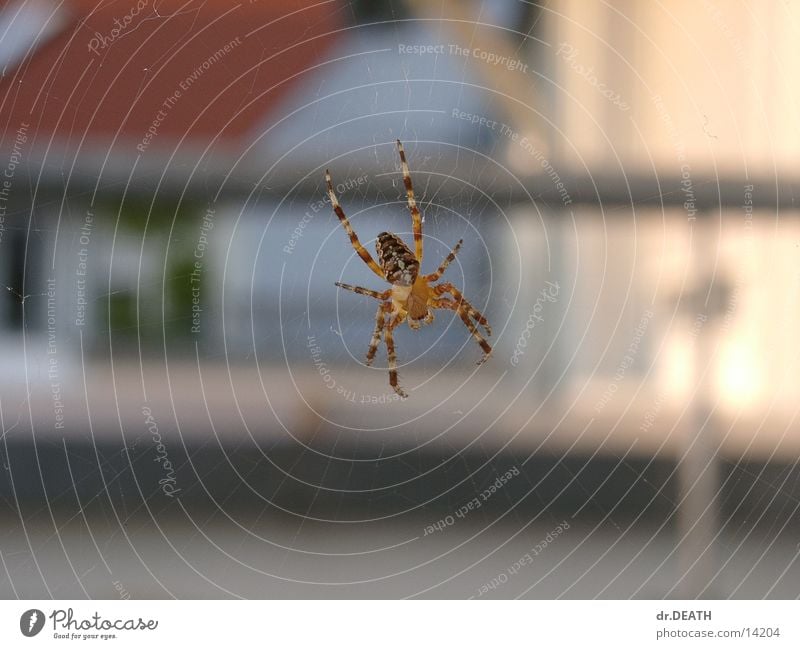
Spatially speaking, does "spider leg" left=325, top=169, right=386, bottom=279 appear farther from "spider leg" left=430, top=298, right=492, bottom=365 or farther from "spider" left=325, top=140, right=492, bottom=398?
"spider leg" left=430, top=298, right=492, bottom=365

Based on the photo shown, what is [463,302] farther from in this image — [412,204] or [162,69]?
[162,69]

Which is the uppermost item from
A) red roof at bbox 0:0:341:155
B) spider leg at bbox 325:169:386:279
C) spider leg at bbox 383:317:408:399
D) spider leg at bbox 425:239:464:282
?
red roof at bbox 0:0:341:155

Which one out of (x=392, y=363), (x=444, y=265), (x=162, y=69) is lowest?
(x=392, y=363)

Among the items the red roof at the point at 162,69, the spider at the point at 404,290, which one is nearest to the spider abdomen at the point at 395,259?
the spider at the point at 404,290

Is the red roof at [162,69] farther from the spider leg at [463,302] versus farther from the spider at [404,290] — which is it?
the spider leg at [463,302]

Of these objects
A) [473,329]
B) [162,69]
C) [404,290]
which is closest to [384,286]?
[404,290]

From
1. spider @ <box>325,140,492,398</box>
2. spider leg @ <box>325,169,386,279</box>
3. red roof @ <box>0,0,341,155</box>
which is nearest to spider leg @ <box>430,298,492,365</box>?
spider @ <box>325,140,492,398</box>
